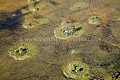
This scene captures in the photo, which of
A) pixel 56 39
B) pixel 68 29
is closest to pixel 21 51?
pixel 56 39

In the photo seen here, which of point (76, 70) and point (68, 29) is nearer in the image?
point (76, 70)

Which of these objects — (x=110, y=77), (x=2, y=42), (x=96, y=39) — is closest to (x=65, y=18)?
(x=96, y=39)

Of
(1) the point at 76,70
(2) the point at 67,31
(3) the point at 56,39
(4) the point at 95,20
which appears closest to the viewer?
(1) the point at 76,70

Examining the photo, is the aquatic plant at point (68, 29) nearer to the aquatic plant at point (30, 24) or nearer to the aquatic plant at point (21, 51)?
the aquatic plant at point (30, 24)

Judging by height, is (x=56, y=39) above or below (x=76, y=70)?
above

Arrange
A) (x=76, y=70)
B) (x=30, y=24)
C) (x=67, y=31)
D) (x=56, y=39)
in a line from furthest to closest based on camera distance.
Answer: (x=30, y=24)
(x=67, y=31)
(x=56, y=39)
(x=76, y=70)

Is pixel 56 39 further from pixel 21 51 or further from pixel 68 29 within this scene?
pixel 21 51

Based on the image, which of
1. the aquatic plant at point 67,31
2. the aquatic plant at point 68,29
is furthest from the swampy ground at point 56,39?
the aquatic plant at point 68,29

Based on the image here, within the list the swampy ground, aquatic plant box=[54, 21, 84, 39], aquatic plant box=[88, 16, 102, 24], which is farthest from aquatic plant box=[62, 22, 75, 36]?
aquatic plant box=[88, 16, 102, 24]
